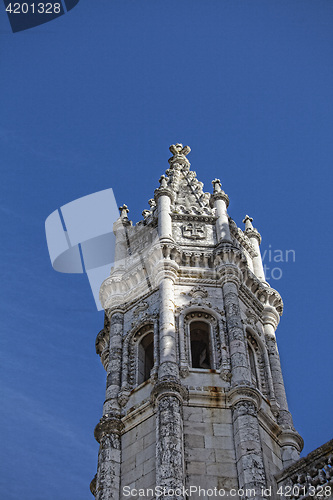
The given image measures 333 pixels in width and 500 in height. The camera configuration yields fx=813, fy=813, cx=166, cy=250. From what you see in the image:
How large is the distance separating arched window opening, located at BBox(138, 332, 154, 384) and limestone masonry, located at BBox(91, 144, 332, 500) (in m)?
0.04

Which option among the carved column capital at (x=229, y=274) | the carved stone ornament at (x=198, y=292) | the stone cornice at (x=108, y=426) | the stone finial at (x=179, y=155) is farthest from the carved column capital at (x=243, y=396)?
the stone finial at (x=179, y=155)

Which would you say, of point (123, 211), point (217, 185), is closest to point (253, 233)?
point (217, 185)

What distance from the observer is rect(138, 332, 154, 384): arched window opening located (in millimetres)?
24625

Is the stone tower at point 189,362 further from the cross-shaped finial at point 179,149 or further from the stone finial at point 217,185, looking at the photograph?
the cross-shaped finial at point 179,149

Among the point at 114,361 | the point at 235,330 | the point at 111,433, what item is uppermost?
the point at 235,330

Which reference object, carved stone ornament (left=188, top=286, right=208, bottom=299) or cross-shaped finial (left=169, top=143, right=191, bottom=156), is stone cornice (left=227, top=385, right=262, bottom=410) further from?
cross-shaped finial (left=169, top=143, right=191, bottom=156)

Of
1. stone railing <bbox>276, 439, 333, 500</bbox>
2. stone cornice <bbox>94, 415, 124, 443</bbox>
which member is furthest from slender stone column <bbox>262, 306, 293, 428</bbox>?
stone cornice <bbox>94, 415, 124, 443</bbox>

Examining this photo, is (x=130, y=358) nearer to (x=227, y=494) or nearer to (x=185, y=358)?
(x=185, y=358)

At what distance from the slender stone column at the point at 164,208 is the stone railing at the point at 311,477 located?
1021 centimetres

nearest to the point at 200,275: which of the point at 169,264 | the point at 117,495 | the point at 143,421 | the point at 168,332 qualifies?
the point at 169,264

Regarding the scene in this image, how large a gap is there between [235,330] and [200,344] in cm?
259

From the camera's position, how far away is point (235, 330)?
79.8ft

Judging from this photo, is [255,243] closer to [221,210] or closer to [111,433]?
[221,210]

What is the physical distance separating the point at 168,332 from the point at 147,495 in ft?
17.5
